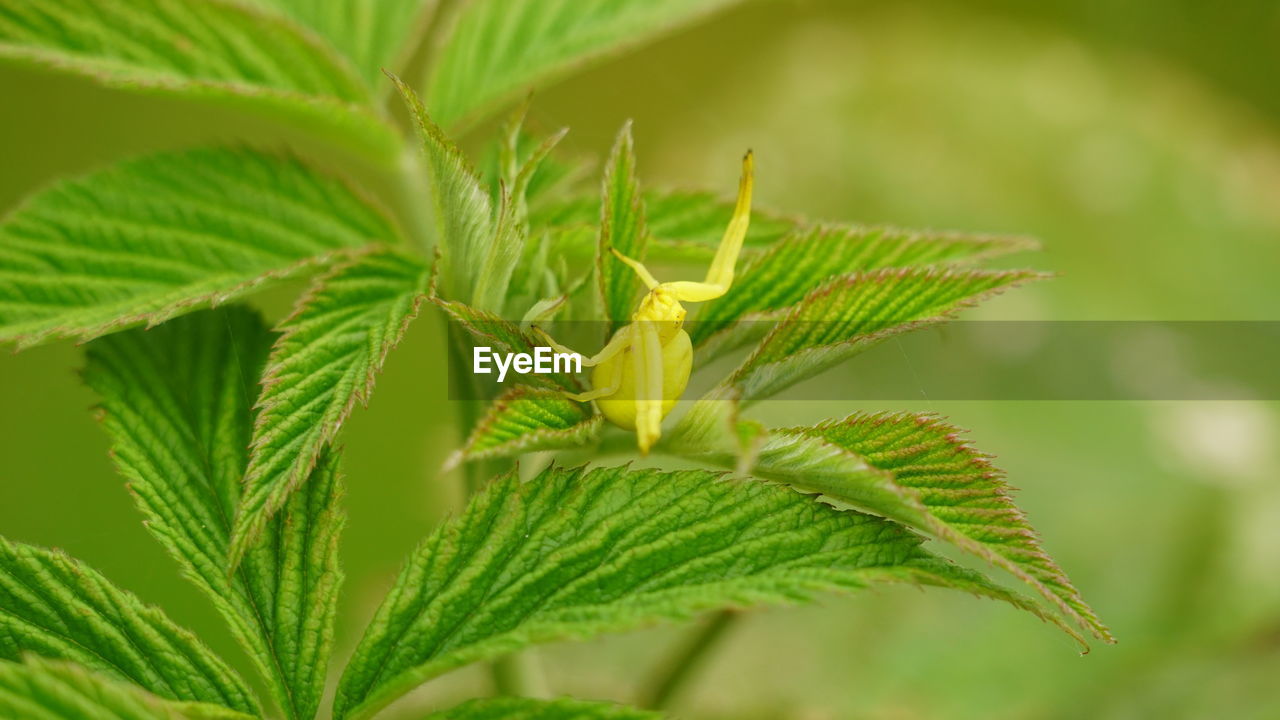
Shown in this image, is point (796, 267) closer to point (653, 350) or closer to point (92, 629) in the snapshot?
point (653, 350)

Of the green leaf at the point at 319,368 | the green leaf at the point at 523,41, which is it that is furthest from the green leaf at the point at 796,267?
the green leaf at the point at 523,41

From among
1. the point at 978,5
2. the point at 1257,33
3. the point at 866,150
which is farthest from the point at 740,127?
the point at 1257,33

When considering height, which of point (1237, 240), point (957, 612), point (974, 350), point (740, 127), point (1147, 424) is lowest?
point (957, 612)

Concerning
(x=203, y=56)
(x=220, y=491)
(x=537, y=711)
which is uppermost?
(x=203, y=56)

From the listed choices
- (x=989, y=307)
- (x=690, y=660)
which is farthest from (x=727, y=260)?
(x=989, y=307)

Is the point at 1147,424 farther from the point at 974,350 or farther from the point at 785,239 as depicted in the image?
the point at 785,239
